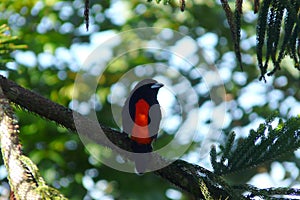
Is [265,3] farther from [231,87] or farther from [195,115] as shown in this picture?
[231,87]

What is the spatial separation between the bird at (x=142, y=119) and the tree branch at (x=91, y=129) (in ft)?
1.61

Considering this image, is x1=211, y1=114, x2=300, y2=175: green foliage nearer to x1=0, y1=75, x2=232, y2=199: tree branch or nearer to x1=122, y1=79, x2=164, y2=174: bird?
x1=0, y1=75, x2=232, y2=199: tree branch

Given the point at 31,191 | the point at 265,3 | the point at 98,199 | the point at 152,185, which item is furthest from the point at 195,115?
the point at 31,191

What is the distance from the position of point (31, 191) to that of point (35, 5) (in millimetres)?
6898

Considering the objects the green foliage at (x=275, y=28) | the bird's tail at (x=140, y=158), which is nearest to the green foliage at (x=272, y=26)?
the green foliage at (x=275, y=28)

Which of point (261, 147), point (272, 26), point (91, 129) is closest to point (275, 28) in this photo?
point (272, 26)

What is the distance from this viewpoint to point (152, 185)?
708 centimetres

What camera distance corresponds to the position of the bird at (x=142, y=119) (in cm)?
338

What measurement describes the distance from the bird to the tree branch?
1.61ft

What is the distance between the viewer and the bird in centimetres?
338

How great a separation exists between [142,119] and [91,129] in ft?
4.45

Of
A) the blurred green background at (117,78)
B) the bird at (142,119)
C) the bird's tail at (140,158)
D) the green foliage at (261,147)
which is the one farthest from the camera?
the blurred green background at (117,78)

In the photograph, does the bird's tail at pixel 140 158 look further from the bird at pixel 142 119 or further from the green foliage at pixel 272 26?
the green foliage at pixel 272 26

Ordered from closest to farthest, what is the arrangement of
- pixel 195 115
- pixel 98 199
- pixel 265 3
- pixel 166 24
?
pixel 265 3 < pixel 195 115 < pixel 98 199 < pixel 166 24
